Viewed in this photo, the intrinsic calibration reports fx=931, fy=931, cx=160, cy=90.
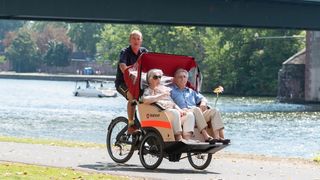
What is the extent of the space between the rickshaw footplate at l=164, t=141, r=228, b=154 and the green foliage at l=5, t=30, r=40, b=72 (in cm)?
16793

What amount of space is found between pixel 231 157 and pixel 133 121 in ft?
9.07

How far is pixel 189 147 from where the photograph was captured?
42.4 feet

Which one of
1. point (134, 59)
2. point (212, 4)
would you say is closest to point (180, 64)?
point (134, 59)

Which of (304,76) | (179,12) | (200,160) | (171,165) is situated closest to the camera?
(200,160)

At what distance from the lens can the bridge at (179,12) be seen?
4006 cm

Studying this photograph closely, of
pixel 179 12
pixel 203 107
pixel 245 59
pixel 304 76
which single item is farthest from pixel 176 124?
pixel 245 59

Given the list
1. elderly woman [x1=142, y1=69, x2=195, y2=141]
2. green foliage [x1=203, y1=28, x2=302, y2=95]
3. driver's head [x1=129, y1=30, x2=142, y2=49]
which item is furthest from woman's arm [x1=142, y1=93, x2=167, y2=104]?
green foliage [x1=203, y1=28, x2=302, y2=95]

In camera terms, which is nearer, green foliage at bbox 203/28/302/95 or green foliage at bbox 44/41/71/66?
green foliage at bbox 203/28/302/95

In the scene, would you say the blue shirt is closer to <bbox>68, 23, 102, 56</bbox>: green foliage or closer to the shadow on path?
the shadow on path

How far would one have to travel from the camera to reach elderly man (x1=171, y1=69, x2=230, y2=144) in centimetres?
1308

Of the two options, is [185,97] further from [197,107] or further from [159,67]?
[159,67]

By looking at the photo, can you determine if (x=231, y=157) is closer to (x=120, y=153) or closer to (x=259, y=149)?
(x=120, y=153)

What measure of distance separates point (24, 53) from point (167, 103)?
171m

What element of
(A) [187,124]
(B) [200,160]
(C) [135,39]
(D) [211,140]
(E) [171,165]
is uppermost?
(C) [135,39]
